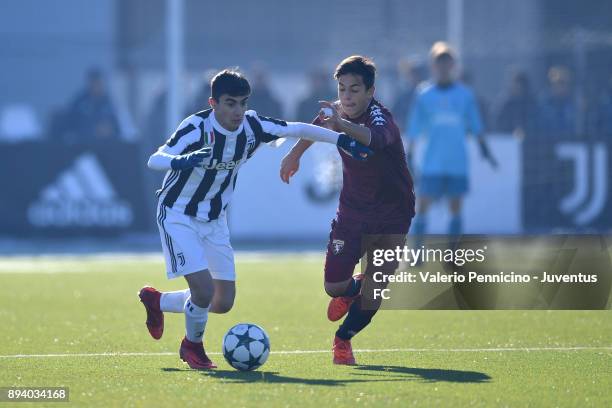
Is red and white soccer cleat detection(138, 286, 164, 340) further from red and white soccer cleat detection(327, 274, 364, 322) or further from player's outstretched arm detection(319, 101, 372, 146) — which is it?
player's outstretched arm detection(319, 101, 372, 146)

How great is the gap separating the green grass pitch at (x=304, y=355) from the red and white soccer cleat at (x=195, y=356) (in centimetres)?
13

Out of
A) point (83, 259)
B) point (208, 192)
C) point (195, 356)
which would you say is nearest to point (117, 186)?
point (83, 259)

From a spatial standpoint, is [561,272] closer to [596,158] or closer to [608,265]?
[608,265]

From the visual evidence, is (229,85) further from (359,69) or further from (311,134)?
(359,69)

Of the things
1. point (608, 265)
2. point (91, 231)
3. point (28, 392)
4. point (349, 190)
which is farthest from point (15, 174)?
point (28, 392)

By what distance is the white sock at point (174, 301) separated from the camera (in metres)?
8.66

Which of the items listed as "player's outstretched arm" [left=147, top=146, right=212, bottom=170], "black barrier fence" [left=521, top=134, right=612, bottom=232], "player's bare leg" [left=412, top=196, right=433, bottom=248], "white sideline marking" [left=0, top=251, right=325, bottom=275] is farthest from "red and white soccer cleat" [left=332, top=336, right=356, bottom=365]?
"black barrier fence" [left=521, top=134, right=612, bottom=232]

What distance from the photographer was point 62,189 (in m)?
20.0

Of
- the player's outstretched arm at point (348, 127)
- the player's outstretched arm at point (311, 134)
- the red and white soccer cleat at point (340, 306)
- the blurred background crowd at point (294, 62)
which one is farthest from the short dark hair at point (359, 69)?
the blurred background crowd at point (294, 62)

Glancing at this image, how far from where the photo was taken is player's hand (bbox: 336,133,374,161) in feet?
27.3

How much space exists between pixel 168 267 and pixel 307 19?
78.2 ft

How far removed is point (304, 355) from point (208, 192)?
Result: 129 cm

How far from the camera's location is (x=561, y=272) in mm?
11781

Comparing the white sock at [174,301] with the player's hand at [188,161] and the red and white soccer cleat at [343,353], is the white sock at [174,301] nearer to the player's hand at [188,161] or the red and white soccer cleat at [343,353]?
the red and white soccer cleat at [343,353]
